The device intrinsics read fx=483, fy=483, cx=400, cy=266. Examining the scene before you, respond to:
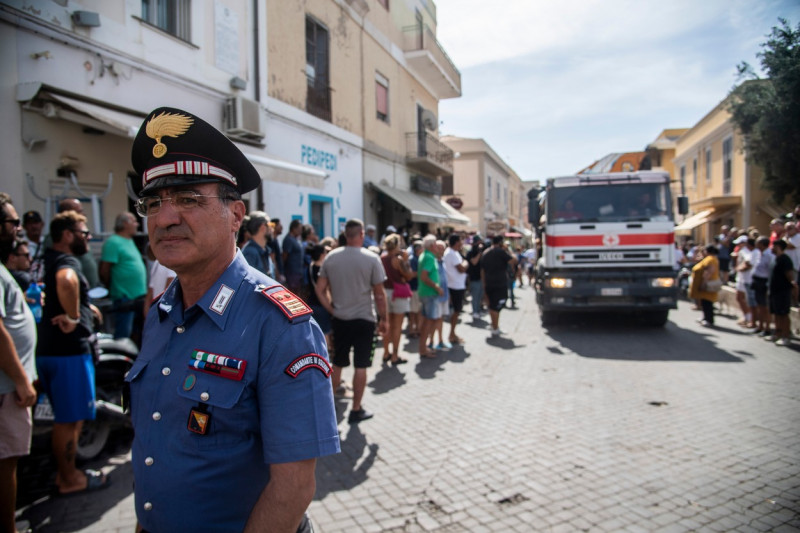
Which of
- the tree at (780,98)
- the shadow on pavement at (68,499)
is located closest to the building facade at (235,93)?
the shadow on pavement at (68,499)

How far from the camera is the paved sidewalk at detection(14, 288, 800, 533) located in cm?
305

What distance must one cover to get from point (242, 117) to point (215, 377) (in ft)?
27.9

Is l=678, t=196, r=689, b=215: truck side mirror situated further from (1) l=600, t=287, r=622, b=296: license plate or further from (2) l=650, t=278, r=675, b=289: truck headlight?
(1) l=600, t=287, r=622, b=296: license plate

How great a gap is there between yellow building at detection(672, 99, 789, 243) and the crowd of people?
829 cm

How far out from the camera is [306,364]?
4.33ft

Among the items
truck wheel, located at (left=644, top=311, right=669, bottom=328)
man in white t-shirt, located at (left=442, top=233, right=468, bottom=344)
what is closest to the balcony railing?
man in white t-shirt, located at (left=442, top=233, right=468, bottom=344)

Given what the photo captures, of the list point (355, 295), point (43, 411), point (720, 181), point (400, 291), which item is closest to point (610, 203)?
point (400, 291)

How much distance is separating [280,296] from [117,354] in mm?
3597

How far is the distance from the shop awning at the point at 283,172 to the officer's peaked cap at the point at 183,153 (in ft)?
21.1

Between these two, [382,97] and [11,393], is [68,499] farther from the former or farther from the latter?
[382,97]

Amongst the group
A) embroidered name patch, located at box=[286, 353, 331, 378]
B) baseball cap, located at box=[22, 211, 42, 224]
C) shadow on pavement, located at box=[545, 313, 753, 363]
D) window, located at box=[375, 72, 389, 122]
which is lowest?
shadow on pavement, located at box=[545, 313, 753, 363]

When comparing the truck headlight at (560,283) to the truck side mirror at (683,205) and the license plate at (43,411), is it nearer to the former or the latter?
the truck side mirror at (683,205)

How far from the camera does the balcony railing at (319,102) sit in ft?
38.7

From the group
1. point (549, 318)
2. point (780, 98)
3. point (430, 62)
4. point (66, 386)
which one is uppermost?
point (430, 62)
